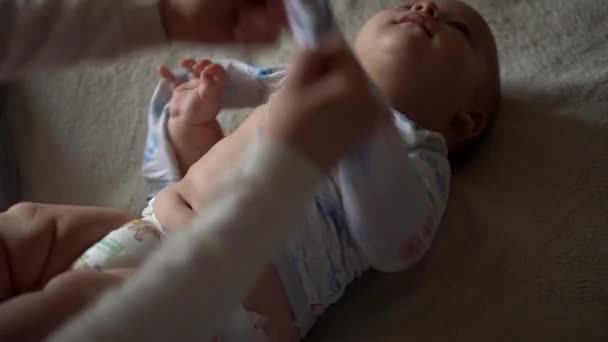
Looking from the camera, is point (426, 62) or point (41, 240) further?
point (426, 62)

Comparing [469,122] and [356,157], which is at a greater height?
[356,157]

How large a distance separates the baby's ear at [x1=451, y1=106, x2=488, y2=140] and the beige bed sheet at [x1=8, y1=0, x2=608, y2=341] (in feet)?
0.10

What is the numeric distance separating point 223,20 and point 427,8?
333 mm

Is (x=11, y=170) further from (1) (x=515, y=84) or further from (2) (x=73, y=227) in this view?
(1) (x=515, y=84)

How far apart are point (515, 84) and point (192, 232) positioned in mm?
629

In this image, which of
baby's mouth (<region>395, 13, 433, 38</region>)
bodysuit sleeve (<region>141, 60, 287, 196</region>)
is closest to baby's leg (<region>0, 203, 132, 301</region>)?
bodysuit sleeve (<region>141, 60, 287, 196</region>)

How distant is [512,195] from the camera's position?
2.94ft

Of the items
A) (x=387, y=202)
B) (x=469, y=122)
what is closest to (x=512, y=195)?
(x=469, y=122)

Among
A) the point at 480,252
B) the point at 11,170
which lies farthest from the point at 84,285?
the point at 11,170

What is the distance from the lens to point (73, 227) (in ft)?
2.72

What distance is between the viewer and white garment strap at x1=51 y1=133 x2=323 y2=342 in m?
0.47

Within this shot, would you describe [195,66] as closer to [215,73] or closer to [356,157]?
[215,73]

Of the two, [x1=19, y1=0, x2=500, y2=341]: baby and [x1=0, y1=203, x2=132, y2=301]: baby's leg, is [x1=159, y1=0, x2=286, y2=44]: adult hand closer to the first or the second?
[x1=19, y1=0, x2=500, y2=341]: baby

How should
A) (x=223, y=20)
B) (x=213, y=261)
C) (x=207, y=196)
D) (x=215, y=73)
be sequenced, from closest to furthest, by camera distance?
(x=213, y=261) < (x=223, y=20) < (x=207, y=196) < (x=215, y=73)
